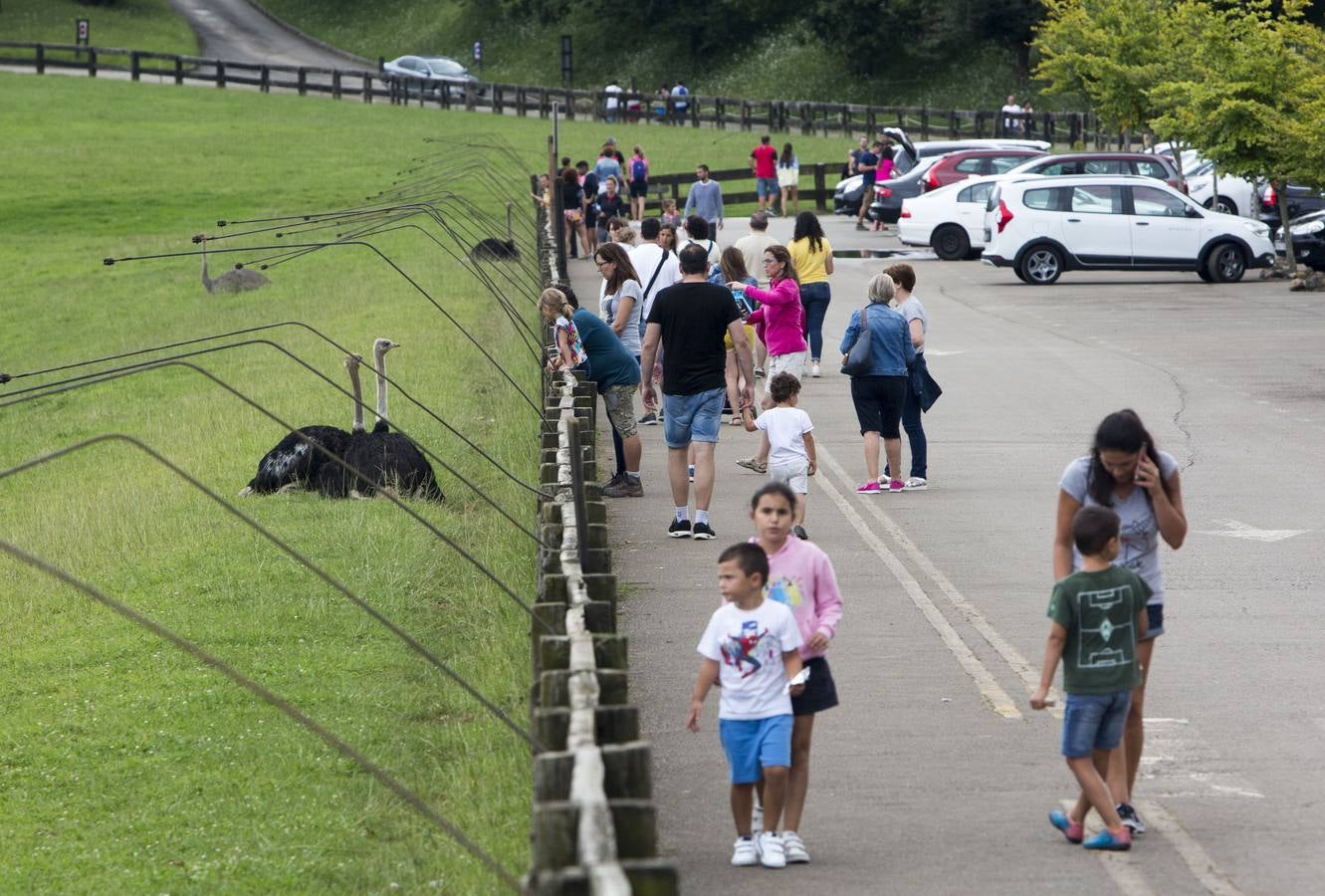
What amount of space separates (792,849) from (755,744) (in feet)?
1.61

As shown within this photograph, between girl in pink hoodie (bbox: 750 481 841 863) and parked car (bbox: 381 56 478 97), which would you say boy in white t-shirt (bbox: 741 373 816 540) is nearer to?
girl in pink hoodie (bbox: 750 481 841 863)

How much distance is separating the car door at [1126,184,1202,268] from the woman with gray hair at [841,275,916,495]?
16849 mm

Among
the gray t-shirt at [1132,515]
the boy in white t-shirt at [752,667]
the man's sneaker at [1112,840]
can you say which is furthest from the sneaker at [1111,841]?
the boy in white t-shirt at [752,667]

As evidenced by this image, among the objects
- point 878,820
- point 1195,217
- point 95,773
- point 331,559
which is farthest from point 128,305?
point 878,820

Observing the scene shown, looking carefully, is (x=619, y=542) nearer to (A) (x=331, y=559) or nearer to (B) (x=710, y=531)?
(B) (x=710, y=531)

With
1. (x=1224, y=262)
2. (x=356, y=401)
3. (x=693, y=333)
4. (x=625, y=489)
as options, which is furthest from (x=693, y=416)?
(x=1224, y=262)

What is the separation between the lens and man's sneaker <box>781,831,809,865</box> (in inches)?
272

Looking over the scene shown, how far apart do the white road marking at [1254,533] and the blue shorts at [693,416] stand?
11.2 ft

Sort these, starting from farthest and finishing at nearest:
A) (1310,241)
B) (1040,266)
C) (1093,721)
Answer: (1310,241), (1040,266), (1093,721)

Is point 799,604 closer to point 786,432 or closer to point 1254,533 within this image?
point 786,432

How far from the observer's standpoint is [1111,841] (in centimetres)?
698

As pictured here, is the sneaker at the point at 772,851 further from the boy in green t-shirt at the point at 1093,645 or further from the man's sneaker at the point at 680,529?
the man's sneaker at the point at 680,529

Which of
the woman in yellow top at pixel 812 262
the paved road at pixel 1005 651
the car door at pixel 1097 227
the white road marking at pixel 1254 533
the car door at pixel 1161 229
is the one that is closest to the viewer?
the paved road at pixel 1005 651

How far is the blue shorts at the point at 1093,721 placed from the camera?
22.2 ft
